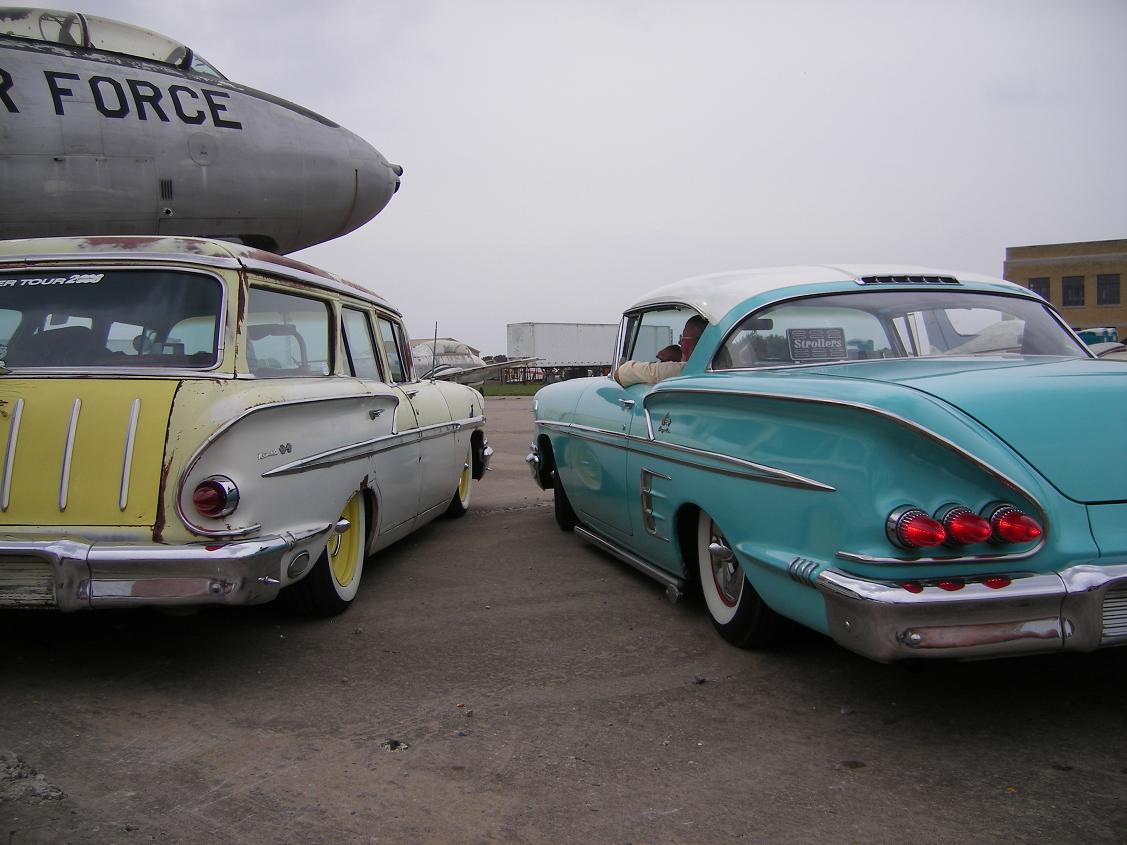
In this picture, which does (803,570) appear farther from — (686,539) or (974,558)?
(686,539)

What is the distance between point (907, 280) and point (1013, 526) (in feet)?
5.61

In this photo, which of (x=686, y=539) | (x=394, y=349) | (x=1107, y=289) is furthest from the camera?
(x=1107, y=289)

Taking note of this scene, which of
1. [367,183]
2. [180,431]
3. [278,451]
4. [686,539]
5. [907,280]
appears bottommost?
[686,539]

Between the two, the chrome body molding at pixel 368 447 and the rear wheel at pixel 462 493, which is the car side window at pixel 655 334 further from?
the rear wheel at pixel 462 493

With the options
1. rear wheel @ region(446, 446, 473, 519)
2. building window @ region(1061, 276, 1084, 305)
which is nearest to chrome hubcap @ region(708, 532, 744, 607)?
rear wheel @ region(446, 446, 473, 519)

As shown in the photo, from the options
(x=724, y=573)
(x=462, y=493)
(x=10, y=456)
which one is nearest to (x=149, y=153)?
(x=462, y=493)

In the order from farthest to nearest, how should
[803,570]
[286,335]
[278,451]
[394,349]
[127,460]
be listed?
[394,349], [286,335], [278,451], [127,460], [803,570]

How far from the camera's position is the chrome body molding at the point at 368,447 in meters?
3.69

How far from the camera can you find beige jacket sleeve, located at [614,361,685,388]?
4445 millimetres

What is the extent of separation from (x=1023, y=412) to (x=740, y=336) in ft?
4.84

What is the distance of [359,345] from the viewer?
5172 mm

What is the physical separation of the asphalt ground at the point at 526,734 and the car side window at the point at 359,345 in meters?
1.37

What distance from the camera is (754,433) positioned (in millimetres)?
3266

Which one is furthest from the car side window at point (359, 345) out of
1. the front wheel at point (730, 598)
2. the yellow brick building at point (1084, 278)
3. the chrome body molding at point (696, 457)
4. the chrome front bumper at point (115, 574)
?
the yellow brick building at point (1084, 278)
